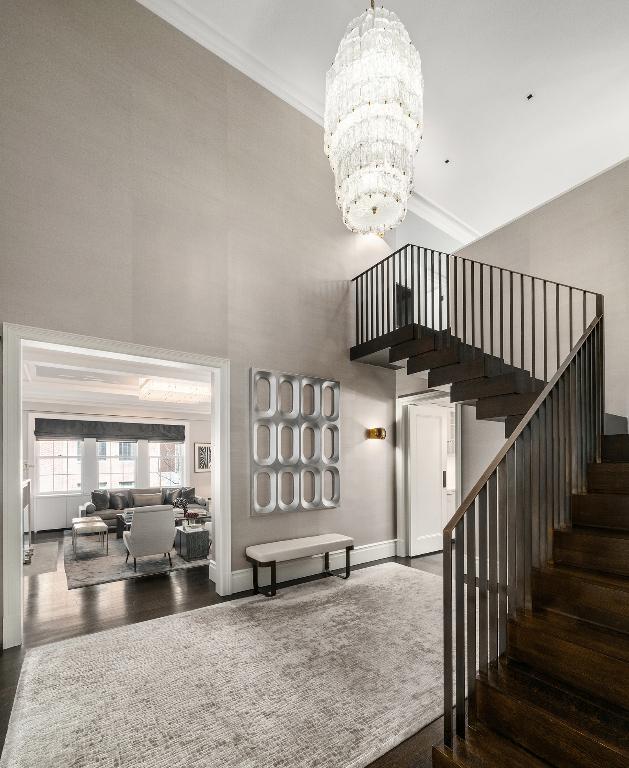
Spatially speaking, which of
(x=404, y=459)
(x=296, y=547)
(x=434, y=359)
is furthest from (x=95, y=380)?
(x=434, y=359)

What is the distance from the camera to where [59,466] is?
31.3 ft

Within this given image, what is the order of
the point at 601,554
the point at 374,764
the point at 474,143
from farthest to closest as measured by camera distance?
the point at 474,143, the point at 601,554, the point at 374,764

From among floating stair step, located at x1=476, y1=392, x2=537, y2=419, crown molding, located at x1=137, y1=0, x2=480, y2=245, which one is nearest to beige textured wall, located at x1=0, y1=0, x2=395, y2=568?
crown molding, located at x1=137, y1=0, x2=480, y2=245

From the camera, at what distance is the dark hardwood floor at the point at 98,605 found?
303cm

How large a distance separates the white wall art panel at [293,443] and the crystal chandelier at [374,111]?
2429mm

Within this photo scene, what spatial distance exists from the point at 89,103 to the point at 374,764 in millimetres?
5563

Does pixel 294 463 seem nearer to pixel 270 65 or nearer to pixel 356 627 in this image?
pixel 356 627

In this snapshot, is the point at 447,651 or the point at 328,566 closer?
the point at 447,651

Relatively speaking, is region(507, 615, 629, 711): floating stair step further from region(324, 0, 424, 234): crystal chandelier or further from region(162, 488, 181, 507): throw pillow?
region(162, 488, 181, 507): throw pillow

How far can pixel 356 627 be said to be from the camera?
373 centimetres

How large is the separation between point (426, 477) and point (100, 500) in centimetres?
700

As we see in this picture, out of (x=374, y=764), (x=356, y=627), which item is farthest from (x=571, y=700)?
(x=356, y=627)

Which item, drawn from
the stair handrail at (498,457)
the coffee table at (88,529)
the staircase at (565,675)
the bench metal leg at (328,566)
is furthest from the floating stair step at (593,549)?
the coffee table at (88,529)

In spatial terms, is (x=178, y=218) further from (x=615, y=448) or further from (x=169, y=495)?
(x=169, y=495)
